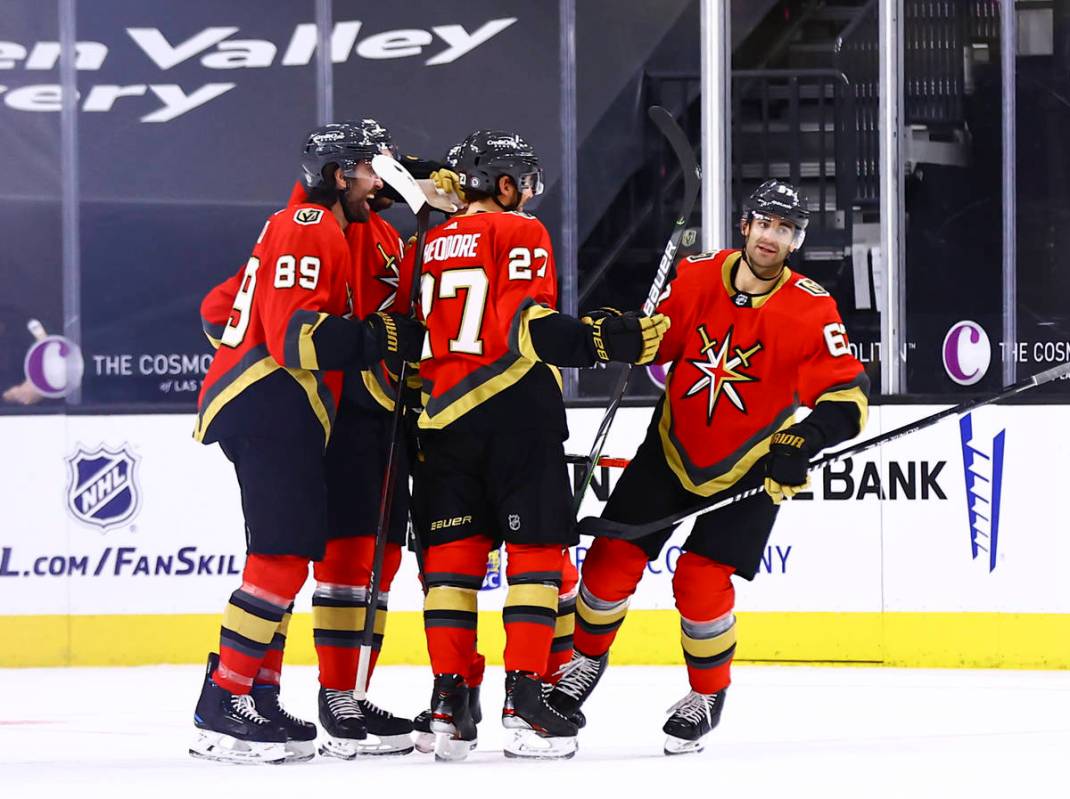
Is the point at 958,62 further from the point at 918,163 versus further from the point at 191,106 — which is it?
the point at 191,106

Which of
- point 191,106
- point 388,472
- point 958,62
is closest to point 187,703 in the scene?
point 388,472

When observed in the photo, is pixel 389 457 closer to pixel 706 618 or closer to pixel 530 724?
pixel 530 724

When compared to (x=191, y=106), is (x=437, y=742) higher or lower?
lower

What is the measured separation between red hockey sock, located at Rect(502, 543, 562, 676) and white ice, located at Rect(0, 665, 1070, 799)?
0.68 ft

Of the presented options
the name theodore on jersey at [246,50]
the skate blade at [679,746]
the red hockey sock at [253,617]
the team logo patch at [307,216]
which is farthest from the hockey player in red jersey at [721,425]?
the name theodore on jersey at [246,50]

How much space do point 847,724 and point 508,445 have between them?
1241mm

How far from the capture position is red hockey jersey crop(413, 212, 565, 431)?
3260 millimetres

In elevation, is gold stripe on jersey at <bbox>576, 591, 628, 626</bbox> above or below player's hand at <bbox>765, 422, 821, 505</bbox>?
below

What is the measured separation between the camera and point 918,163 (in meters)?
5.55

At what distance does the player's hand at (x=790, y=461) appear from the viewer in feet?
10.8

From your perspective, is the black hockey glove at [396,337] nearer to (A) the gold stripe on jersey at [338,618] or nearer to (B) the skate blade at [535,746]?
(A) the gold stripe on jersey at [338,618]

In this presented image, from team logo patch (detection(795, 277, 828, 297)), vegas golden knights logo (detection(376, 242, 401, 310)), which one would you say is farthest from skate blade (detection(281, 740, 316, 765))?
team logo patch (detection(795, 277, 828, 297))

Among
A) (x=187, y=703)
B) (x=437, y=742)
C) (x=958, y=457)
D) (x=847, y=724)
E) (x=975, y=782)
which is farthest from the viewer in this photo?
(x=958, y=457)

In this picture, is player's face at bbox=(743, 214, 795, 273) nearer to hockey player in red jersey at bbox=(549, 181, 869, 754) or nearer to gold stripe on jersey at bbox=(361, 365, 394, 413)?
hockey player in red jersey at bbox=(549, 181, 869, 754)
